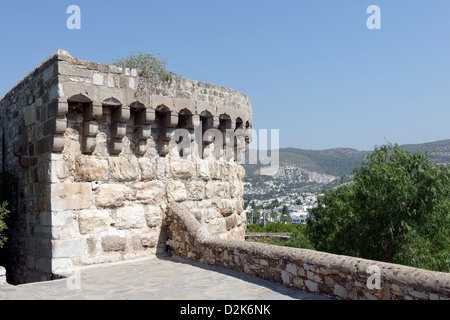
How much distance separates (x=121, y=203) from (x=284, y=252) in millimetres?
3358

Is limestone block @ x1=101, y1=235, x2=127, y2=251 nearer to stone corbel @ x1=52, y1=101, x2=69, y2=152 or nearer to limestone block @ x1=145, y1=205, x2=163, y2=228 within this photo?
limestone block @ x1=145, y1=205, x2=163, y2=228

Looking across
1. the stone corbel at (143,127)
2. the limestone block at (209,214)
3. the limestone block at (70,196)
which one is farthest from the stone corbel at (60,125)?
the limestone block at (209,214)

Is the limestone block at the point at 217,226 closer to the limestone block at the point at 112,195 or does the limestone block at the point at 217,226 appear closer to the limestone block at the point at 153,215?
the limestone block at the point at 153,215

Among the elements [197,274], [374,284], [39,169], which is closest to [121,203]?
[39,169]

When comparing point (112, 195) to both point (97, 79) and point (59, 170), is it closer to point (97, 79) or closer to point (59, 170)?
point (59, 170)

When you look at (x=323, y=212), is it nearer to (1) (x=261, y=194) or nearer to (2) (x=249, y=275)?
(2) (x=249, y=275)

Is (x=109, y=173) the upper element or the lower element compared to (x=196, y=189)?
upper

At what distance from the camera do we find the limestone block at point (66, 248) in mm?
6621

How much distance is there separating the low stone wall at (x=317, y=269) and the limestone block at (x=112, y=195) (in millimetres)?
1102

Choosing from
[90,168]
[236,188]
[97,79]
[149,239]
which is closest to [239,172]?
[236,188]

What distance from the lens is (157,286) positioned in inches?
221

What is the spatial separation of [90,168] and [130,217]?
1.18m

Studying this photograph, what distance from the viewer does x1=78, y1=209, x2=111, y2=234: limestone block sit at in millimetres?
6898

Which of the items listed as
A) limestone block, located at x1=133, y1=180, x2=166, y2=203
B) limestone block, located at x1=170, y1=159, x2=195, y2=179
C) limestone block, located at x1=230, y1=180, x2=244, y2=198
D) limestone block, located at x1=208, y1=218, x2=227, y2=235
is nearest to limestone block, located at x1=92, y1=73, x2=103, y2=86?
limestone block, located at x1=133, y1=180, x2=166, y2=203
